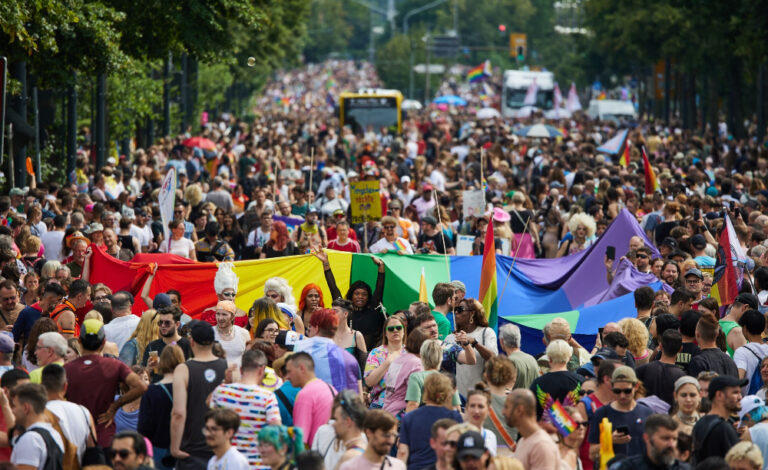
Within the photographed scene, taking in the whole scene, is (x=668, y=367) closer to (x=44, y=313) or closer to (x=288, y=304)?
(x=288, y=304)

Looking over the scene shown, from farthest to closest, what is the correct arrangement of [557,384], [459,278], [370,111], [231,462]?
1. [370,111]
2. [459,278]
3. [557,384]
4. [231,462]

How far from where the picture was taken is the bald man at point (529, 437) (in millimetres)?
7715

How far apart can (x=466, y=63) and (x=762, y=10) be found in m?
127

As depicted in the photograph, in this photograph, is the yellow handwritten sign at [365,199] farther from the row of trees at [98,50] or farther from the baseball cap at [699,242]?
the baseball cap at [699,242]

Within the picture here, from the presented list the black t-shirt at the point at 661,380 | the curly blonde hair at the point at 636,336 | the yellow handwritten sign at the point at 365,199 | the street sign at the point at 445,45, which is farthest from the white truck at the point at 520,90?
the black t-shirt at the point at 661,380

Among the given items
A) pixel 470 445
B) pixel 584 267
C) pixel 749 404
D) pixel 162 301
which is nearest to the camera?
pixel 470 445

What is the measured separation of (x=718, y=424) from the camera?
27.2 ft

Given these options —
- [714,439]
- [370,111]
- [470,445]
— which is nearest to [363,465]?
[470,445]

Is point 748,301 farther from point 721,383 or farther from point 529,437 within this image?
point 529,437

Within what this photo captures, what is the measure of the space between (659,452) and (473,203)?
11.9 metres

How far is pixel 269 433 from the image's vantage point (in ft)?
24.4

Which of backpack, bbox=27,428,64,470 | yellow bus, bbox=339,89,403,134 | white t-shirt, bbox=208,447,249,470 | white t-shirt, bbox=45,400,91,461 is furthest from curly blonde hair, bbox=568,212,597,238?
yellow bus, bbox=339,89,403,134

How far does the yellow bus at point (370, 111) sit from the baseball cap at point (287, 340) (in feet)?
124

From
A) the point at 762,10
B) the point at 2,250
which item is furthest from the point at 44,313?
the point at 762,10
